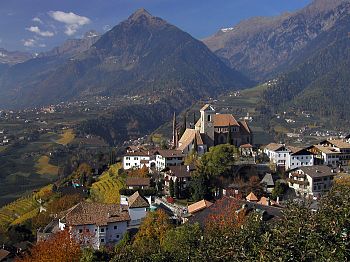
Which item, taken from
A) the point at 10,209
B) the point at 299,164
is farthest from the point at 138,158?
the point at 10,209

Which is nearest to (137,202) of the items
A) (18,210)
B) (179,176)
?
(179,176)

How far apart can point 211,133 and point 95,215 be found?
33928 millimetres

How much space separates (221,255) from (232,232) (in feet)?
8.50

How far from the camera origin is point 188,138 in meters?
80.1

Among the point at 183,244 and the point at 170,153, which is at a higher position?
the point at 170,153

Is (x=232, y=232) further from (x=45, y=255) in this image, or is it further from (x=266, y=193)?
(x=266, y=193)

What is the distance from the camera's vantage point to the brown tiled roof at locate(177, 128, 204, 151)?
7769 centimetres

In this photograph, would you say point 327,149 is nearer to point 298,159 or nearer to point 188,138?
point 298,159

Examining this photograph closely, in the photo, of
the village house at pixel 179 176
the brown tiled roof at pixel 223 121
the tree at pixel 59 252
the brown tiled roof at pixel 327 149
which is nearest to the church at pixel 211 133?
the brown tiled roof at pixel 223 121

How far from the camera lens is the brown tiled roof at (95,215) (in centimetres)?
4938

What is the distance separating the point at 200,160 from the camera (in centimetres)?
6862

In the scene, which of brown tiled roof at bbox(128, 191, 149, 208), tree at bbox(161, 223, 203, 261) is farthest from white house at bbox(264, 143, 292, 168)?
tree at bbox(161, 223, 203, 261)

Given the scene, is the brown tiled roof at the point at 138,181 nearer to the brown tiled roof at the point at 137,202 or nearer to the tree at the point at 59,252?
the brown tiled roof at the point at 137,202

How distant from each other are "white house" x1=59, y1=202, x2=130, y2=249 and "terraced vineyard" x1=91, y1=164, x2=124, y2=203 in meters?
12.0
